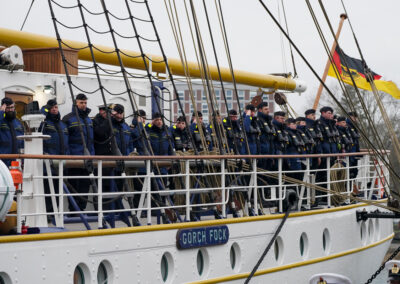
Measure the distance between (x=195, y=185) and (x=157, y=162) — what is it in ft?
3.52

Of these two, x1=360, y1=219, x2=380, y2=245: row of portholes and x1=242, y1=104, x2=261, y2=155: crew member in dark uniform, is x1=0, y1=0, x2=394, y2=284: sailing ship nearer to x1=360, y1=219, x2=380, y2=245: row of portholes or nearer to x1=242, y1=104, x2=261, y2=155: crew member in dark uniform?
x1=360, y1=219, x2=380, y2=245: row of portholes

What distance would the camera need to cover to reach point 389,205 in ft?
48.3

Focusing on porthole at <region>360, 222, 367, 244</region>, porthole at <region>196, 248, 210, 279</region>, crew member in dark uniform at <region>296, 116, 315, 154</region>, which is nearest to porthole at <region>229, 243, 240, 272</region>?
Result: porthole at <region>196, 248, 210, 279</region>

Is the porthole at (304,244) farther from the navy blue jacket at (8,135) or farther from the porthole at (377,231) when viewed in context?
the navy blue jacket at (8,135)

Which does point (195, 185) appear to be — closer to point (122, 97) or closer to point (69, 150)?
point (69, 150)

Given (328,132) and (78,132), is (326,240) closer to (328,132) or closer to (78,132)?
(328,132)

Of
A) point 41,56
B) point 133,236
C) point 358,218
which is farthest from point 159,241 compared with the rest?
Result: point 358,218

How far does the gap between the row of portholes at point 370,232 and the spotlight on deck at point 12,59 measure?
22.7 feet

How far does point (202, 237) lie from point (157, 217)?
0.65 meters

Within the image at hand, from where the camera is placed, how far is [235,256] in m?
11.4

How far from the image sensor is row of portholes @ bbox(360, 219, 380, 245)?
1523 cm

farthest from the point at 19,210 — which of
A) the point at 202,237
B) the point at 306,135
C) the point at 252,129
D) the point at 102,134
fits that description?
the point at 306,135

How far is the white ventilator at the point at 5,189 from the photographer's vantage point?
26.2 ft

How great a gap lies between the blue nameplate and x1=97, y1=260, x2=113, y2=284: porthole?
1.16 metres
